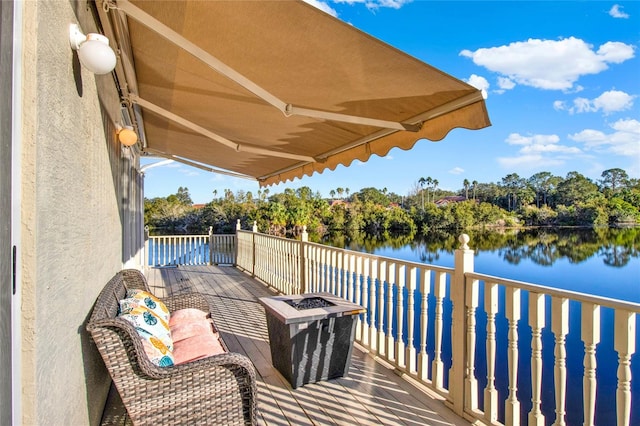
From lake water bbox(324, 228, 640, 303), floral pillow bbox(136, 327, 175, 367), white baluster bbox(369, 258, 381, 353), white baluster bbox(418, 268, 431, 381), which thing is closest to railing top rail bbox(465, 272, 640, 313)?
white baluster bbox(418, 268, 431, 381)

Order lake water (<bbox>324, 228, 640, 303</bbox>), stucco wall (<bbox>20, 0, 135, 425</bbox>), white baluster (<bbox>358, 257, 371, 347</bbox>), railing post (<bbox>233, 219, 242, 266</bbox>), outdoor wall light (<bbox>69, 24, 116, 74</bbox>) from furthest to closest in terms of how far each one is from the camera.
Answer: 1. lake water (<bbox>324, 228, 640, 303</bbox>)
2. railing post (<bbox>233, 219, 242, 266</bbox>)
3. white baluster (<bbox>358, 257, 371, 347</bbox>)
4. outdoor wall light (<bbox>69, 24, 116, 74</bbox>)
5. stucco wall (<bbox>20, 0, 135, 425</bbox>)

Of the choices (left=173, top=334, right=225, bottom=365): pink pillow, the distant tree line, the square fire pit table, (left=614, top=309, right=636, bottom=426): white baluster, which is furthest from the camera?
the distant tree line

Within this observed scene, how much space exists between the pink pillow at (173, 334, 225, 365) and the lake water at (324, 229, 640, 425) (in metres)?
5.20

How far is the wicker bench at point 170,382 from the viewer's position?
1.76 m

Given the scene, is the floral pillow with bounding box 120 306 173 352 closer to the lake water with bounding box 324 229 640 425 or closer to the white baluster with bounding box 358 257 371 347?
the white baluster with bounding box 358 257 371 347

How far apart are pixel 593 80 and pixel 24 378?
51.6 meters

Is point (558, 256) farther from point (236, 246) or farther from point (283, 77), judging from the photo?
point (283, 77)

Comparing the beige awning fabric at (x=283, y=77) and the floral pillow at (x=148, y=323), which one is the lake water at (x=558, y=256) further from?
the floral pillow at (x=148, y=323)

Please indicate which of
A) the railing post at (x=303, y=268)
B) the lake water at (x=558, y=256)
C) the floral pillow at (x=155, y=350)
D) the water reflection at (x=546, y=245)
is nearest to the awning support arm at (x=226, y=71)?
the floral pillow at (x=155, y=350)

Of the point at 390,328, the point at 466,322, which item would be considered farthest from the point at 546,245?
the point at 466,322

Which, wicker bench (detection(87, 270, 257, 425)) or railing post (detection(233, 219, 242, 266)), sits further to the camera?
railing post (detection(233, 219, 242, 266))

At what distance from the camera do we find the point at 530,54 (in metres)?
19.7

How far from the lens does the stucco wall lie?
107 centimetres

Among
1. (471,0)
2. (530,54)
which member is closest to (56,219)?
(471,0)
